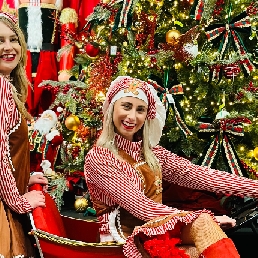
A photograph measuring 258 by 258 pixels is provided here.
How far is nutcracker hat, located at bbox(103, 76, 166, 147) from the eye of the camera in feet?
7.45

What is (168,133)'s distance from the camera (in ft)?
12.1

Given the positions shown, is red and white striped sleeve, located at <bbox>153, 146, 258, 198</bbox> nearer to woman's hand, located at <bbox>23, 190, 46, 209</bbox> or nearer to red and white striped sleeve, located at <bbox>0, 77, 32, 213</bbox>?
woman's hand, located at <bbox>23, 190, 46, 209</bbox>

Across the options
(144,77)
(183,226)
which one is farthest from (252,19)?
(183,226)

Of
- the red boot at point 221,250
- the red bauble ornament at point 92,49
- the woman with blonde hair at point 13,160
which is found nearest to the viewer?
the red boot at point 221,250

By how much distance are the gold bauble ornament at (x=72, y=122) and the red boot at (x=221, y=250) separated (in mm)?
2567

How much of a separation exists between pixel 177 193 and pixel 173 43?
117 centimetres

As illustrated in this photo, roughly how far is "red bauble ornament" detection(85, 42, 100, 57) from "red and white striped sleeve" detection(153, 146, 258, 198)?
1727 millimetres

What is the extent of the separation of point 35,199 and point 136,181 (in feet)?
1.50

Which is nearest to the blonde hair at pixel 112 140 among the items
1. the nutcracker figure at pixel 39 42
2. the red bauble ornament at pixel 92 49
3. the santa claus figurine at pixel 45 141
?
the red bauble ornament at pixel 92 49

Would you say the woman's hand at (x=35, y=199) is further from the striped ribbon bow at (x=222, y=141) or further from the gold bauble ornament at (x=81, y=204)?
the gold bauble ornament at (x=81, y=204)

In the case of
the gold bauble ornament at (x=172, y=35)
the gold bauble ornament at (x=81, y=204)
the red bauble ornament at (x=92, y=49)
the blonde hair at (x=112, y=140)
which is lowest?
the gold bauble ornament at (x=81, y=204)

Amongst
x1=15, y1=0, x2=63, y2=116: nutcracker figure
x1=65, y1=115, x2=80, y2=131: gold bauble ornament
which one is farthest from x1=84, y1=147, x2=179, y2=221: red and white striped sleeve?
x1=15, y1=0, x2=63, y2=116: nutcracker figure

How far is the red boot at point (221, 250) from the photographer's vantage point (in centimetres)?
161

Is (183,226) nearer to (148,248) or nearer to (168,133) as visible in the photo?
(148,248)
